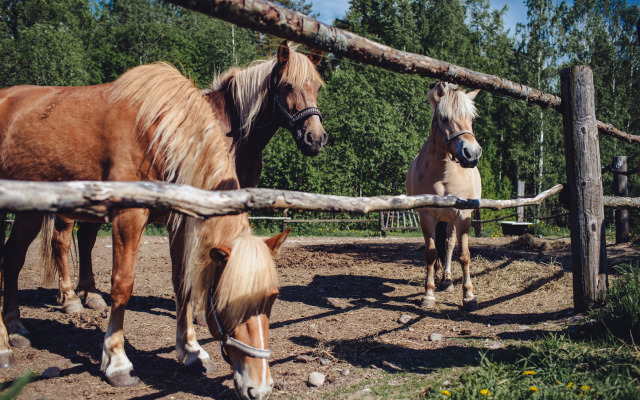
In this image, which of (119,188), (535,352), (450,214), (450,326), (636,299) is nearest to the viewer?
(119,188)

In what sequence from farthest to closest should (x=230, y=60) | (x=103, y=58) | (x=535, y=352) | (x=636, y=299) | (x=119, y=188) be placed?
(x=103, y=58) < (x=230, y=60) < (x=636, y=299) < (x=535, y=352) < (x=119, y=188)

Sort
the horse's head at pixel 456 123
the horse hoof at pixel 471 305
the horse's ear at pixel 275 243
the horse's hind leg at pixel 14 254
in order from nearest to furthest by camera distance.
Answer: the horse's ear at pixel 275 243
the horse's hind leg at pixel 14 254
the horse's head at pixel 456 123
the horse hoof at pixel 471 305

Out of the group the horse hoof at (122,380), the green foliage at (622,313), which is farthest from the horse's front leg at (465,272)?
the horse hoof at (122,380)

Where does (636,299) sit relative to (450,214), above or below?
below

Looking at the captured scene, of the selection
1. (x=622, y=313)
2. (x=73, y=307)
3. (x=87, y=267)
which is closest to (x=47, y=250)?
(x=87, y=267)

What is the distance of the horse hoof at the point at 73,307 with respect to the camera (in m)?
4.62

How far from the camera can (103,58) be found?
88.3 ft

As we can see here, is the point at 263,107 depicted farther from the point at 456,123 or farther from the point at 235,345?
the point at 235,345

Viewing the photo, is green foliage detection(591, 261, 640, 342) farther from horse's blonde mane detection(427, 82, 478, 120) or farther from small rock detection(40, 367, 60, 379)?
small rock detection(40, 367, 60, 379)

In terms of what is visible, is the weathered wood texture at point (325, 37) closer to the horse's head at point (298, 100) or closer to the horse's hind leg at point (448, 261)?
the horse's head at point (298, 100)

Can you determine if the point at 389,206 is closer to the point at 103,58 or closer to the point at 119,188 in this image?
the point at 119,188

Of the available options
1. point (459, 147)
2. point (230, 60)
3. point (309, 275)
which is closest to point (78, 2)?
point (230, 60)

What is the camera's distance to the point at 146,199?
1.68 metres

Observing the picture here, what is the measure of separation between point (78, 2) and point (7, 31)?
7264 millimetres
